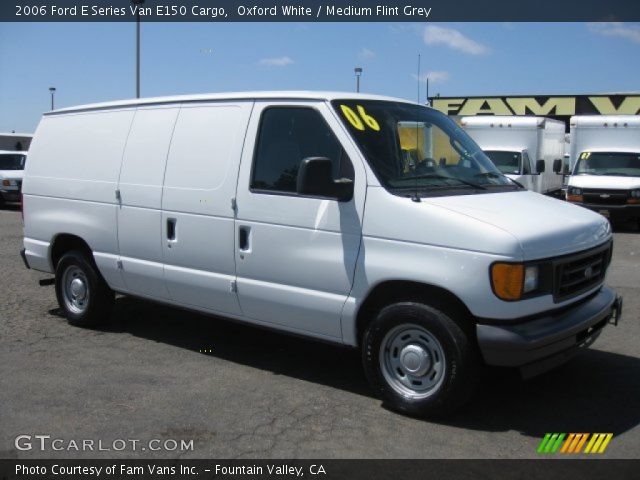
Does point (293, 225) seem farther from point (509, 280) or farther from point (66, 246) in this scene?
point (66, 246)

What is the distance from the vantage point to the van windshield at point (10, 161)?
22609 mm

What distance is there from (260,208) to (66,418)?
2.00m

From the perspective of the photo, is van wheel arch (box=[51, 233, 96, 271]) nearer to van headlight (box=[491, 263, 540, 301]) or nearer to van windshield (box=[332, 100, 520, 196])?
van windshield (box=[332, 100, 520, 196])

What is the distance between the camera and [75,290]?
22.9ft

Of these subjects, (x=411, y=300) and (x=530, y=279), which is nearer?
(x=530, y=279)

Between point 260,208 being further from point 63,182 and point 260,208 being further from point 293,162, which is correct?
point 63,182

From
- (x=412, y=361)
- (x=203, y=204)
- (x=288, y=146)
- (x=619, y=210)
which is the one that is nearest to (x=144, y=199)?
(x=203, y=204)

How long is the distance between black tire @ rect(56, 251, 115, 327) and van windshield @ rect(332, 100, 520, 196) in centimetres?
322

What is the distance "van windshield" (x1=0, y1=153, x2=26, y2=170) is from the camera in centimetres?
2261

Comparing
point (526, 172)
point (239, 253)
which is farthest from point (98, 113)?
point (526, 172)

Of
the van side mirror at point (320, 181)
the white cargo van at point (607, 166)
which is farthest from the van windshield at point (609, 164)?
the van side mirror at point (320, 181)

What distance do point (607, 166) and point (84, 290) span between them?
14.9 m

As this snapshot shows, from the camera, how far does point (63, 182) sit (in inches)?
268
